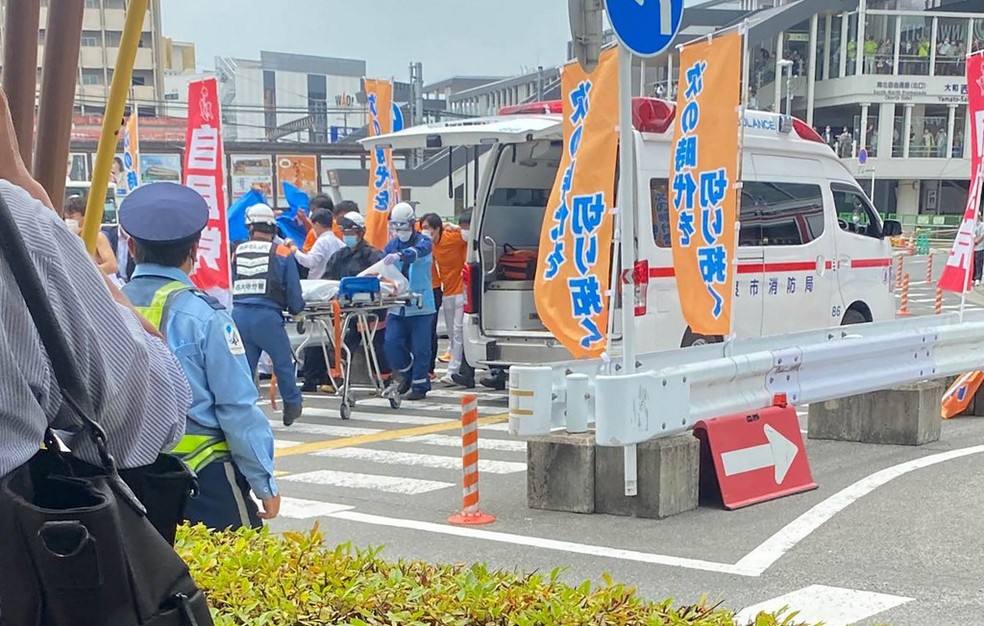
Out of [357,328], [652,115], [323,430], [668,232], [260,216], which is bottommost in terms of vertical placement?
[323,430]

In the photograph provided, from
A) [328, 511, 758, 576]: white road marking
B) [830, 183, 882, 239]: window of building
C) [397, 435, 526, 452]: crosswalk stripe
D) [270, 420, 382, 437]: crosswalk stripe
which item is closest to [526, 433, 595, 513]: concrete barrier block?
[328, 511, 758, 576]: white road marking

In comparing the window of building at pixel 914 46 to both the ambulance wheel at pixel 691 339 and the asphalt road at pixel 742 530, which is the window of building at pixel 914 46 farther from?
the asphalt road at pixel 742 530

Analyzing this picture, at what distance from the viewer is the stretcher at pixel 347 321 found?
9.89 metres

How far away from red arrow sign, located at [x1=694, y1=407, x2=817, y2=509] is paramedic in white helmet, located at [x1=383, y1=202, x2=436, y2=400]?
5.02 metres

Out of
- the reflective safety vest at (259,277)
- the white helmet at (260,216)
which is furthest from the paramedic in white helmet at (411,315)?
the reflective safety vest at (259,277)

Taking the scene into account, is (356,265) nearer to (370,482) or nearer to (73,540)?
(370,482)

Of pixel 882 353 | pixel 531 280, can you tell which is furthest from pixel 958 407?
pixel 531 280

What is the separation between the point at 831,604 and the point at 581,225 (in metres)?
4.07

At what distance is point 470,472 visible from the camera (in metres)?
6.28

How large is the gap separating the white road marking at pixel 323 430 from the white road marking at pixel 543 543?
2840 mm

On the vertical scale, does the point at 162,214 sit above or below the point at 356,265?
above

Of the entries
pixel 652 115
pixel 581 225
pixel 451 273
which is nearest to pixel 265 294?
pixel 581 225

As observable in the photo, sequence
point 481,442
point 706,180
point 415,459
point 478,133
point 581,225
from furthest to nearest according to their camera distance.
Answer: point 478,133, point 481,442, point 415,459, point 581,225, point 706,180

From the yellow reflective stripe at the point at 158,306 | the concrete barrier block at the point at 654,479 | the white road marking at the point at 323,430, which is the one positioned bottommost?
the white road marking at the point at 323,430
